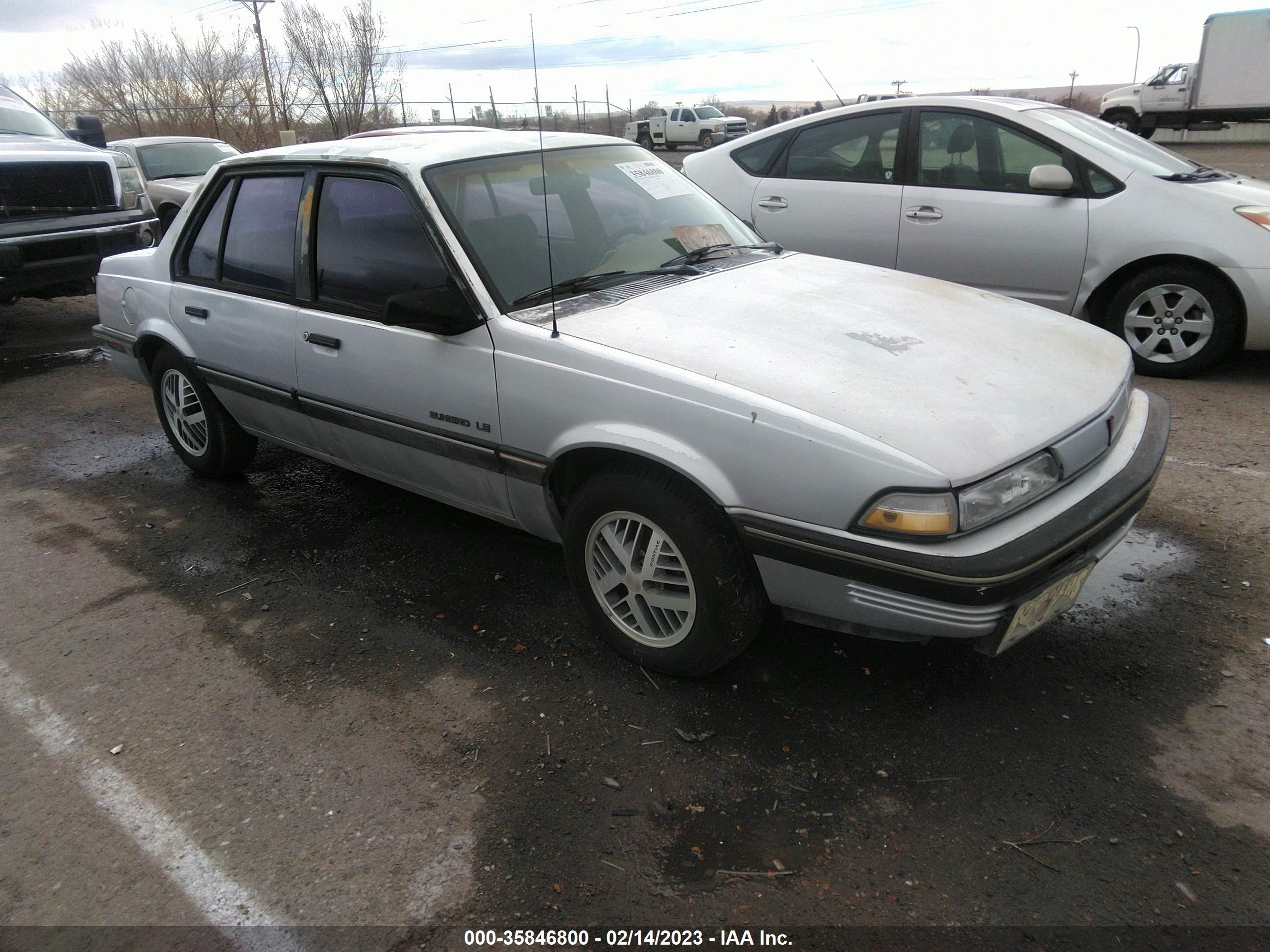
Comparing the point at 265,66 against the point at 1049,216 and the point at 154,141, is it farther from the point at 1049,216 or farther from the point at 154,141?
the point at 1049,216

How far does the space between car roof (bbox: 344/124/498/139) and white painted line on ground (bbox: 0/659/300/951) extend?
255 cm

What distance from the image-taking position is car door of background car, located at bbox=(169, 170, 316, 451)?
3.71 m

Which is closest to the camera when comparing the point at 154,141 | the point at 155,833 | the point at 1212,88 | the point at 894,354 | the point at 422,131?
the point at 155,833

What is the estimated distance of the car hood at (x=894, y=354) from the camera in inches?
91.5

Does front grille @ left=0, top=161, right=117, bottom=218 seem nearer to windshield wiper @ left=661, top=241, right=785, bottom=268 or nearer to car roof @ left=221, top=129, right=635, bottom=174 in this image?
car roof @ left=221, top=129, right=635, bottom=174

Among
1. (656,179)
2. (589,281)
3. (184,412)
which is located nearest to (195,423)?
(184,412)

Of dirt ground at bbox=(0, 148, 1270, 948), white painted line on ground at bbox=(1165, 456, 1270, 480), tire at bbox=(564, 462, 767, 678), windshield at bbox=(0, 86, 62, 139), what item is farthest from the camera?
windshield at bbox=(0, 86, 62, 139)

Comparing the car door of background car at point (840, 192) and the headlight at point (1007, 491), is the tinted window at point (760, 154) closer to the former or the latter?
the car door of background car at point (840, 192)

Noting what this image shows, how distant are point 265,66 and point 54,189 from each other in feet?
77.5

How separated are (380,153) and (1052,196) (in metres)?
3.99

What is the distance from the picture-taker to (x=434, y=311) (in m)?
2.89

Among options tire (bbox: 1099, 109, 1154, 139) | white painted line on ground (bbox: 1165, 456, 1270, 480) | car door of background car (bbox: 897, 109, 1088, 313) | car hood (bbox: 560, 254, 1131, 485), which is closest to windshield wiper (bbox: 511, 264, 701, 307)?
car hood (bbox: 560, 254, 1131, 485)

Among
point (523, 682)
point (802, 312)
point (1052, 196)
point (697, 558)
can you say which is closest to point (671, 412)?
point (697, 558)

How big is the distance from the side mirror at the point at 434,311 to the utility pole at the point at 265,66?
27587 millimetres
